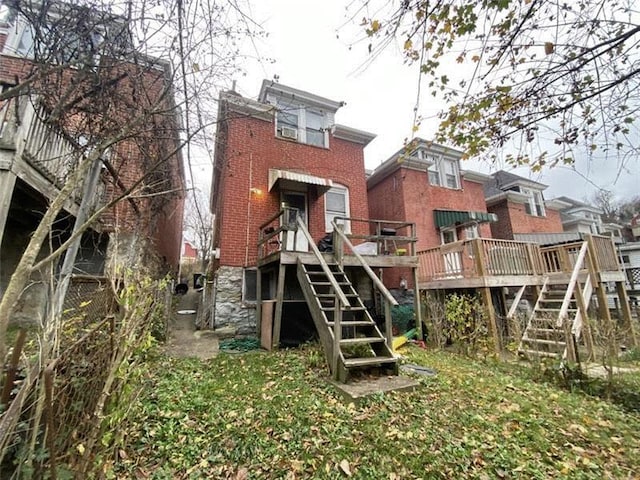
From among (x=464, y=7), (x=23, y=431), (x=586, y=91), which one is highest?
(x=464, y=7)

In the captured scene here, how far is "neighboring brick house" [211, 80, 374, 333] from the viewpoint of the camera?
338 inches

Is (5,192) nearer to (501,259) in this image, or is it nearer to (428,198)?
(501,259)

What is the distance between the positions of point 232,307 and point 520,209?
56.7 feet

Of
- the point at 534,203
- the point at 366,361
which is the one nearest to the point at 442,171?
the point at 534,203

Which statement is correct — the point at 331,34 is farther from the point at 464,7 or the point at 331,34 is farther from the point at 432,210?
the point at 432,210

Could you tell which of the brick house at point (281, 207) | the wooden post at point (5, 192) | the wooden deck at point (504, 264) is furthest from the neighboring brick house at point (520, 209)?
the wooden post at point (5, 192)

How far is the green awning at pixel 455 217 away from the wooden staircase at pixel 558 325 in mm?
3994

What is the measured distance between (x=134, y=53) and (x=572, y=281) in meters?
10.8

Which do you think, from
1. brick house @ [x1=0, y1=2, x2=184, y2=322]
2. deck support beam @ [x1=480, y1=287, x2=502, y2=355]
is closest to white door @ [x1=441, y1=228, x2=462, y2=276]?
deck support beam @ [x1=480, y1=287, x2=502, y2=355]

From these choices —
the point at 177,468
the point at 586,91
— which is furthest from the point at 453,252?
the point at 177,468

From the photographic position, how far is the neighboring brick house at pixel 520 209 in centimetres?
1634

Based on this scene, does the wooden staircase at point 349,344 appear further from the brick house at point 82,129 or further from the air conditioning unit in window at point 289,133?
the air conditioning unit in window at point 289,133

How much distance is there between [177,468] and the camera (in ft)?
8.49

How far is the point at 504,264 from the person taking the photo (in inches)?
342
